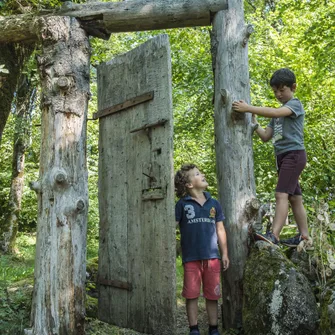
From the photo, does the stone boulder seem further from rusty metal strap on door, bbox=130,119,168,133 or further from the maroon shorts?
rusty metal strap on door, bbox=130,119,168,133

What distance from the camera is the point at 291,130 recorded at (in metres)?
4.09

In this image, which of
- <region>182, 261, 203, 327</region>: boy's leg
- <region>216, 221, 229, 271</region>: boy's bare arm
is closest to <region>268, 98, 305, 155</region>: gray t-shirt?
<region>216, 221, 229, 271</region>: boy's bare arm

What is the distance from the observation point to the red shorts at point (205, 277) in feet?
Result: 12.1

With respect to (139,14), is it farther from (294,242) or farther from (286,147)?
(294,242)

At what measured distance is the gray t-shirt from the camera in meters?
Result: 4.04

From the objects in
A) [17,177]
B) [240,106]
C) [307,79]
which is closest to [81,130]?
[240,106]

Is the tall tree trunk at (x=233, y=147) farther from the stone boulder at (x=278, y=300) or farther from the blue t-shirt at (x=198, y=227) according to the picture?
the stone boulder at (x=278, y=300)

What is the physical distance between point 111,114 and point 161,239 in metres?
1.68

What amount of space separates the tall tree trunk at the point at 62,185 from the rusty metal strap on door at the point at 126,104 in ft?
1.47

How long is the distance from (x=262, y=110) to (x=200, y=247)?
4.79 ft

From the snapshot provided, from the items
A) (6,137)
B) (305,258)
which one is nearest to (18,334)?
(305,258)

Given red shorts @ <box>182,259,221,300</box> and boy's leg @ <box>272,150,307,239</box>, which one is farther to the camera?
boy's leg @ <box>272,150,307,239</box>

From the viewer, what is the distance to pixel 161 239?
3.86 m

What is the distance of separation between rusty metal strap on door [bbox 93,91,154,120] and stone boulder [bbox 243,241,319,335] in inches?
77.6
